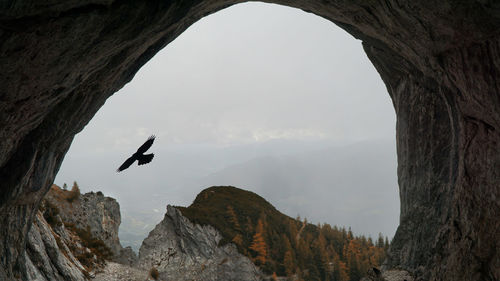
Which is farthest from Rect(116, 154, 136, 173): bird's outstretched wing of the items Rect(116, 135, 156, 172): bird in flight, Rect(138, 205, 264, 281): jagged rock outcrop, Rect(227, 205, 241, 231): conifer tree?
Rect(227, 205, 241, 231): conifer tree

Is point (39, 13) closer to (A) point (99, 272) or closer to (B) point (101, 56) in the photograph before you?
(B) point (101, 56)

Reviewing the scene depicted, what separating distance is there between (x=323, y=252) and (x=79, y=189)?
60811 millimetres

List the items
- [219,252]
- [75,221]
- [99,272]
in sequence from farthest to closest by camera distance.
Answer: [219,252], [75,221], [99,272]

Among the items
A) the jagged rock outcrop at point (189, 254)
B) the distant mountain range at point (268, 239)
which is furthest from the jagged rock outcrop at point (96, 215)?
the distant mountain range at point (268, 239)

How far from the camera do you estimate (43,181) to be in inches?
572

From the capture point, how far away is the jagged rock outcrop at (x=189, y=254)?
5022 centimetres

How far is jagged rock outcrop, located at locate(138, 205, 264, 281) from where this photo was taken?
50.2 meters

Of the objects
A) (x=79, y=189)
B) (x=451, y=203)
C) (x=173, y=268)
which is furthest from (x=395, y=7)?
(x=79, y=189)

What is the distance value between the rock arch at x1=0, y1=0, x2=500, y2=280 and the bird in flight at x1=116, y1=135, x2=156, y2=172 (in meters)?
3.66

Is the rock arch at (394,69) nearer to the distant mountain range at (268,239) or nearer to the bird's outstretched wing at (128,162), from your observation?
the bird's outstretched wing at (128,162)

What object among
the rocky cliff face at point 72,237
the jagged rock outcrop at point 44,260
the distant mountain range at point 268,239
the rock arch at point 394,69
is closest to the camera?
the rock arch at point 394,69

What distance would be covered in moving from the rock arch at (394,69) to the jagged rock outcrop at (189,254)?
1479 inches

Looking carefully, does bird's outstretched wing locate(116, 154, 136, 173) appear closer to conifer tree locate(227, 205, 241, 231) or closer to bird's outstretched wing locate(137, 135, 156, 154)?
bird's outstretched wing locate(137, 135, 156, 154)

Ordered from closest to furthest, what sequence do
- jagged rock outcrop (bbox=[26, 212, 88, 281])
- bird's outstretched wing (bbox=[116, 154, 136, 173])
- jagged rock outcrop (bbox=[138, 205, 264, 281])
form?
bird's outstretched wing (bbox=[116, 154, 136, 173])
jagged rock outcrop (bbox=[26, 212, 88, 281])
jagged rock outcrop (bbox=[138, 205, 264, 281])
